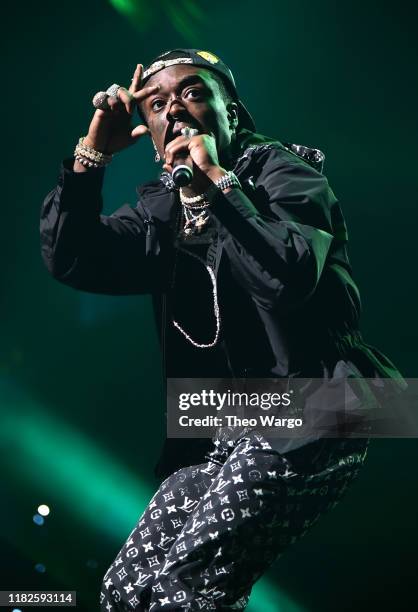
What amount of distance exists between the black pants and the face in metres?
0.87

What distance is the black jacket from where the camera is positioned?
1898 mm

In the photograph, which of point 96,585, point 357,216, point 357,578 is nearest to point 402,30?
point 357,216

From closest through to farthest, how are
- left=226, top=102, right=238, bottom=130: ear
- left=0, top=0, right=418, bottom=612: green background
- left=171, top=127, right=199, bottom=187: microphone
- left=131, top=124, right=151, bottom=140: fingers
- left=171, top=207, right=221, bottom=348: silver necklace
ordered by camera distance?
left=171, top=127, right=199, bottom=187: microphone < left=131, top=124, right=151, bottom=140: fingers < left=171, top=207, right=221, bottom=348: silver necklace < left=226, top=102, right=238, bottom=130: ear < left=0, top=0, right=418, bottom=612: green background

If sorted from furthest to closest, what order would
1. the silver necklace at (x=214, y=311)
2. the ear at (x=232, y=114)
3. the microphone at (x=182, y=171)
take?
1. the ear at (x=232, y=114)
2. the silver necklace at (x=214, y=311)
3. the microphone at (x=182, y=171)

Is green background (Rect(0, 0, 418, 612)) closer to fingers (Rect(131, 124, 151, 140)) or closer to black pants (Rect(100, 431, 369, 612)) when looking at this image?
black pants (Rect(100, 431, 369, 612))

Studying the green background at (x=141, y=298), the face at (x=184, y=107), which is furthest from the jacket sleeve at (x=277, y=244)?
the green background at (x=141, y=298)

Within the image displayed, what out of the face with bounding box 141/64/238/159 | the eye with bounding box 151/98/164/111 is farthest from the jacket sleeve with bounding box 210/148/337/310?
the eye with bounding box 151/98/164/111

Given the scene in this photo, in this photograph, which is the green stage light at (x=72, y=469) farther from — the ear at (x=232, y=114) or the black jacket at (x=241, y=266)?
the ear at (x=232, y=114)

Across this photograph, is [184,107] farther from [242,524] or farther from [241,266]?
[242,524]

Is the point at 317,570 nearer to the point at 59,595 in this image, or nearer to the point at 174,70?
the point at 59,595

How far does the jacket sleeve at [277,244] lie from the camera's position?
6.12 ft

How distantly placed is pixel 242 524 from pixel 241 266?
0.62m

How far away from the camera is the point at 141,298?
3.85m

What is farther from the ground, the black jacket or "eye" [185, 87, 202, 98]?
"eye" [185, 87, 202, 98]
